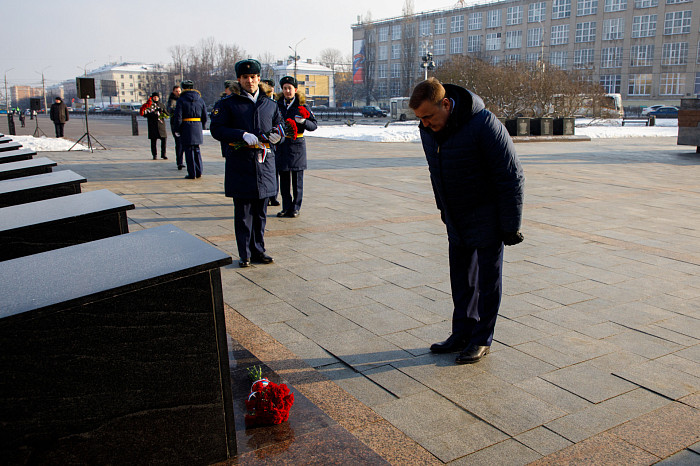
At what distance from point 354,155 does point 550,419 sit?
1528cm

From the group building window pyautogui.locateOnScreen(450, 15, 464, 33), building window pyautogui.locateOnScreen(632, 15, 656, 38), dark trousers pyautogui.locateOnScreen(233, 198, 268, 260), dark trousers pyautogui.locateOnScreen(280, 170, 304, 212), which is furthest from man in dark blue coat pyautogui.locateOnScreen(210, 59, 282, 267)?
building window pyautogui.locateOnScreen(450, 15, 464, 33)

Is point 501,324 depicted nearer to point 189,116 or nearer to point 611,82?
point 189,116

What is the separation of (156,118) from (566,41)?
68.1 metres

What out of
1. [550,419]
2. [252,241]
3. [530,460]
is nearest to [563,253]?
[252,241]

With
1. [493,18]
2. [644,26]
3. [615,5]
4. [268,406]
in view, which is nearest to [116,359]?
[268,406]

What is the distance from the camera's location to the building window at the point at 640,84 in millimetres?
67213

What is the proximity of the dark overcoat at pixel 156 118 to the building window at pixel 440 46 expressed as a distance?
77.7 metres

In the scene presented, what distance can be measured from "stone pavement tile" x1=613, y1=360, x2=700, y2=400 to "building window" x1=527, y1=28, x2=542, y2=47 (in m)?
78.5

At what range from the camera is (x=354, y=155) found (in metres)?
17.9

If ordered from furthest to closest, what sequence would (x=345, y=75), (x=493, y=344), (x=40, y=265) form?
(x=345, y=75), (x=493, y=344), (x=40, y=265)

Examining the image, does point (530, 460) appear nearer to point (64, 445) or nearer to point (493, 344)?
point (493, 344)

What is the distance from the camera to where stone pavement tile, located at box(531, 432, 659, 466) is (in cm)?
A: 262

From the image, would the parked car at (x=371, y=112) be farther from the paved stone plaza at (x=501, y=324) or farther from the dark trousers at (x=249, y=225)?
the dark trousers at (x=249, y=225)

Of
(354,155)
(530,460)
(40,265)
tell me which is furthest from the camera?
(354,155)
